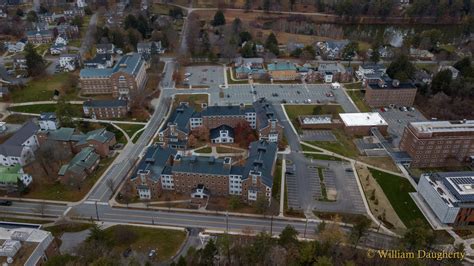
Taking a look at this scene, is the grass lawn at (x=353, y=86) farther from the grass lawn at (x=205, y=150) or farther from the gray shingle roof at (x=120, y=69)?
the gray shingle roof at (x=120, y=69)

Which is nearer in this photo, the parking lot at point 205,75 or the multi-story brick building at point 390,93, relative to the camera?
the multi-story brick building at point 390,93

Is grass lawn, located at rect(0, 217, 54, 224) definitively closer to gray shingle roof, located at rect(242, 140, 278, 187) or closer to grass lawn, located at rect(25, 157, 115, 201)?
grass lawn, located at rect(25, 157, 115, 201)

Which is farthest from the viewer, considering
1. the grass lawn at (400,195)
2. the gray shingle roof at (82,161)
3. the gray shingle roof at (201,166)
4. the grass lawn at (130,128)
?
the grass lawn at (130,128)

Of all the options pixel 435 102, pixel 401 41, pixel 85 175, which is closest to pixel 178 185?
pixel 85 175

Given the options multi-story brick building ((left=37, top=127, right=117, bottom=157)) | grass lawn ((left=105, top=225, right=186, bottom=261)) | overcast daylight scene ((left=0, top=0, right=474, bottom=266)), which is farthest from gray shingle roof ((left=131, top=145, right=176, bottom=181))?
multi-story brick building ((left=37, top=127, right=117, bottom=157))

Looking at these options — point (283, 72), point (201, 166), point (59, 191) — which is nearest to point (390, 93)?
point (283, 72)

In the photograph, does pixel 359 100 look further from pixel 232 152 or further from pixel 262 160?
pixel 262 160

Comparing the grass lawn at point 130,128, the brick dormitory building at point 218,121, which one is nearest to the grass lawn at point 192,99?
the brick dormitory building at point 218,121
